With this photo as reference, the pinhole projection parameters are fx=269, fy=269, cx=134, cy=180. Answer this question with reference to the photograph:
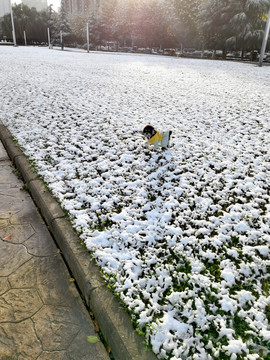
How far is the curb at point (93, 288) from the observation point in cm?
189

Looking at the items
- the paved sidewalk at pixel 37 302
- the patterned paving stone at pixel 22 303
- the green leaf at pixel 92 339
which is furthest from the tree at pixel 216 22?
the green leaf at pixel 92 339

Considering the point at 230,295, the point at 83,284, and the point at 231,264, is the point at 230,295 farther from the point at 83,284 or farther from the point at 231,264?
the point at 83,284

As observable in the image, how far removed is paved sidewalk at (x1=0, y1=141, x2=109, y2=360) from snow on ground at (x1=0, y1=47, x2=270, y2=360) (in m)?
0.39

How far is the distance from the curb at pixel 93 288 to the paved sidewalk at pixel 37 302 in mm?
108

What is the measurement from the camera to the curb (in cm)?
189

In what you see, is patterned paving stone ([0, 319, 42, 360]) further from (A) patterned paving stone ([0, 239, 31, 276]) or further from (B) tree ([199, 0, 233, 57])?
(B) tree ([199, 0, 233, 57])

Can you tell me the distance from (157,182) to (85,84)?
8664 mm

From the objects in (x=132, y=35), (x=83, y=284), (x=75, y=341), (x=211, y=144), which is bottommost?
(x=75, y=341)

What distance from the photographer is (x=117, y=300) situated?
2.18m

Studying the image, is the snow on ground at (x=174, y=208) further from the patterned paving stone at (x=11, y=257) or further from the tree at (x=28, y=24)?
the tree at (x=28, y=24)

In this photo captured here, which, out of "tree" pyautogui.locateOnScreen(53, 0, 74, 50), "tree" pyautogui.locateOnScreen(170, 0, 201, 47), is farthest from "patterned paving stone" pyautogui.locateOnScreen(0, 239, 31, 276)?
"tree" pyautogui.locateOnScreen(53, 0, 74, 50)

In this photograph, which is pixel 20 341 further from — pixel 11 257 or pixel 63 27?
pixel 63 27

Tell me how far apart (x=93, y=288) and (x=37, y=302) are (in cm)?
53

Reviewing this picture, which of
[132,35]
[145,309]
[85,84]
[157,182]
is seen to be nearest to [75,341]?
[145,309]
